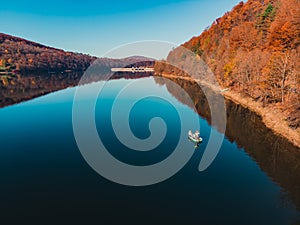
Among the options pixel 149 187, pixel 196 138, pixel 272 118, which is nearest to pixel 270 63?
pixel 272 118

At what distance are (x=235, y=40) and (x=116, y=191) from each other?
77.2 metres

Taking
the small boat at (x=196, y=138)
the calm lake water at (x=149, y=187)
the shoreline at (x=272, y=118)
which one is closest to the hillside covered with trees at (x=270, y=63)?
the shoreline at (x=272, y=118)

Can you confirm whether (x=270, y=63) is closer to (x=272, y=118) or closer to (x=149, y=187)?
(x=272, y=118)

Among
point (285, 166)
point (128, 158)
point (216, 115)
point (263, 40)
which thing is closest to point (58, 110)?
point (128, 158)

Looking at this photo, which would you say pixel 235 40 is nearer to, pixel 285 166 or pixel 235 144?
pixel 235 144

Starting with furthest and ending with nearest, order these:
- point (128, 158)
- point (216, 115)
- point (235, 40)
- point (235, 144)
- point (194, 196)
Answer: point (235, 40) < point (216, 115) < point (235, 144) < point (128, 158) < point (194, 196)

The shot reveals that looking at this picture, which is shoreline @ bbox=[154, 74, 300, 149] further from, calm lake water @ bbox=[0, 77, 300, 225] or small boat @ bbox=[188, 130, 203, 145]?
small boat @ bbox=[188, 130, 203, 145]

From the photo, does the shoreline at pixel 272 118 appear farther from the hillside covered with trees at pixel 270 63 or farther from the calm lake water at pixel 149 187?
the calm lake water at pixel 149 187

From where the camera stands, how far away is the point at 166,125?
4384 centimetres

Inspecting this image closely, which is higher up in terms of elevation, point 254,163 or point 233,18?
point 233,18

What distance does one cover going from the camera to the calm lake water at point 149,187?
61.6 feet

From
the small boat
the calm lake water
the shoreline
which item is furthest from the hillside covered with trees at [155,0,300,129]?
the small boat

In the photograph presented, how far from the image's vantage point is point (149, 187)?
75.9 feet

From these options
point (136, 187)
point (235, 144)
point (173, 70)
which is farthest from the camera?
point (173, 70)
